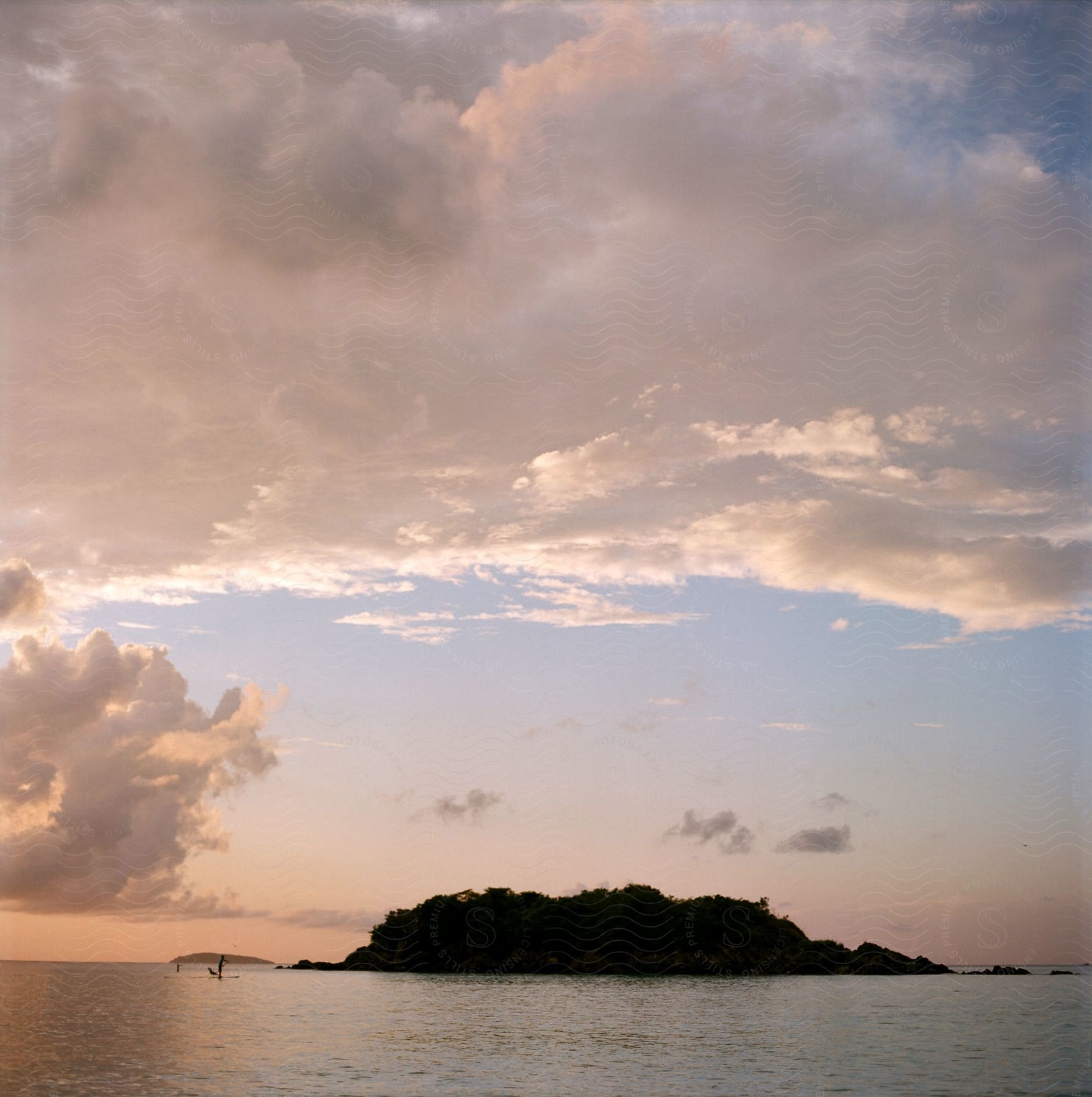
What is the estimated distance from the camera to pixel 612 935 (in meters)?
138

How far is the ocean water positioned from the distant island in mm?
40006

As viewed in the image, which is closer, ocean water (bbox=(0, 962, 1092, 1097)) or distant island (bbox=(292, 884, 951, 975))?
ocean water (bbox=(0, 962, 1092, 1097))

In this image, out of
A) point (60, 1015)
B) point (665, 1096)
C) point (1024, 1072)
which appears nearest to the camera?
point (665, 1096)

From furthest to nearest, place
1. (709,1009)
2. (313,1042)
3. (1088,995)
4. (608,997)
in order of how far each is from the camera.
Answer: (1088,995), (608,997), (709,1009), (313,1042)

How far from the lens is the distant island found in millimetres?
132000

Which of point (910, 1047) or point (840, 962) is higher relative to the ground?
point (910, 1047)

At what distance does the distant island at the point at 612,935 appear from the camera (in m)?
132

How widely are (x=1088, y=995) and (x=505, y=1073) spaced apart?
114 metres

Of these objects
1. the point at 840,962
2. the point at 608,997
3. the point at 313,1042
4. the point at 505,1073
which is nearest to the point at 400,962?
the point at 840,962

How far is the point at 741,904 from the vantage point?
132 m

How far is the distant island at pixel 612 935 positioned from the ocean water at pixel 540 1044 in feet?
131

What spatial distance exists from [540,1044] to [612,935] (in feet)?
319

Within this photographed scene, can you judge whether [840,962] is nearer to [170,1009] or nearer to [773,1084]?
[170,1009]

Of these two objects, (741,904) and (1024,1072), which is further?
(741,904)
